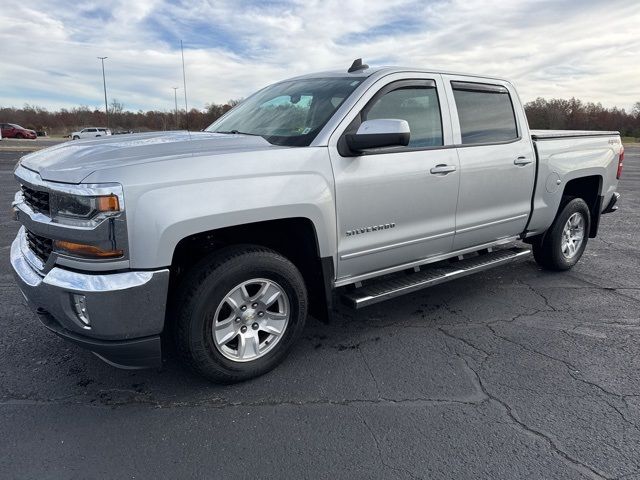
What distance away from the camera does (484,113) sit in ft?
14.4

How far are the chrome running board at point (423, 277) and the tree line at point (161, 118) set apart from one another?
31.4 m

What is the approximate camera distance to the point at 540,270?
562 cm

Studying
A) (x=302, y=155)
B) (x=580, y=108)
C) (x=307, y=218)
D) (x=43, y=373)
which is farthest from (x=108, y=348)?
(x=580, y=108)

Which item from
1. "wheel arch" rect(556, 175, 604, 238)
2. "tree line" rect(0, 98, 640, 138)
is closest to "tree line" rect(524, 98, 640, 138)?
"tree line" rect(0, 98, 640, 138)

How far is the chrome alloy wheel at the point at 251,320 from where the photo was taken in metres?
2.97

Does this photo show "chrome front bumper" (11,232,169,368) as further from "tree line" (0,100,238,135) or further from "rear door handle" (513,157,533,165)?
"tree line" (0,100,238,135)

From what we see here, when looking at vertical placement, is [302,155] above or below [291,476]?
above

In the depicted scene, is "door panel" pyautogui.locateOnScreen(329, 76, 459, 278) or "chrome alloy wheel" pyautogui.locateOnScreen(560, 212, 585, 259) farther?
"chrome alloy wheel" pyautogui.locateOnScreen(560, 212, 585, 259)

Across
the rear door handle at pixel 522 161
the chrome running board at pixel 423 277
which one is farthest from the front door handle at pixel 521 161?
the chrome running board at pixel 423 277

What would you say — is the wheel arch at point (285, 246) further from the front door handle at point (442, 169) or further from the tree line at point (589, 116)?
the tree line at point (589, 116)

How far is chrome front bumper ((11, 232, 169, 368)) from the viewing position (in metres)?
2.49

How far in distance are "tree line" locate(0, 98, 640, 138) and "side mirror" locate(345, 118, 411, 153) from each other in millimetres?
32189

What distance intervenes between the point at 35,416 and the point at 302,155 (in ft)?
7.17

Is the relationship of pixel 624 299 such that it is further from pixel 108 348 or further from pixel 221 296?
pixel 108 348
